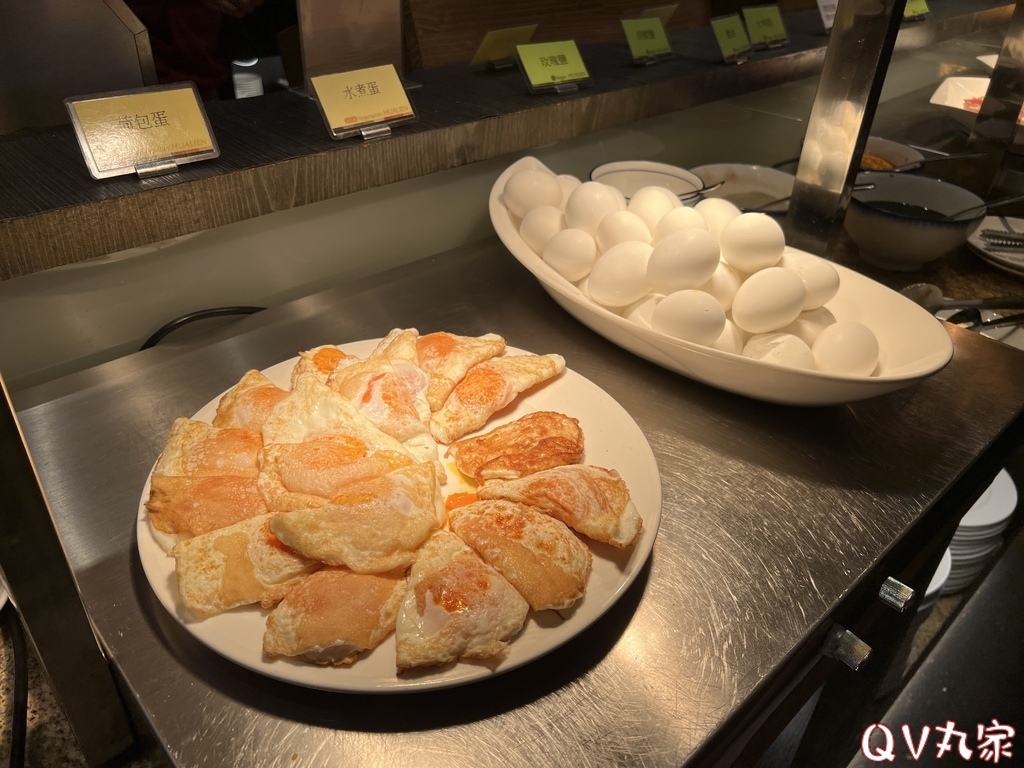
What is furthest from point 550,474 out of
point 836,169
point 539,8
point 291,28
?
point 539,8

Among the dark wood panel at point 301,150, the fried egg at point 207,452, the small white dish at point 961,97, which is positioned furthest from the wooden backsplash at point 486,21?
the fried egg at point 207,452

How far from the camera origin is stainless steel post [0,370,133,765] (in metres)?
0.52

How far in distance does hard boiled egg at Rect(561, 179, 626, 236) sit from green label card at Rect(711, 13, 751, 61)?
65cm

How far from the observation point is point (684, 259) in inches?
39.9

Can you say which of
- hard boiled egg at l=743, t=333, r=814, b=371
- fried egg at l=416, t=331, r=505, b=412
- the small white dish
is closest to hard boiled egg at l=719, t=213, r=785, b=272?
hard boiled egg at l=743, t=333, r=814, b=371

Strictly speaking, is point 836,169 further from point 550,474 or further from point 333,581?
point 333,581

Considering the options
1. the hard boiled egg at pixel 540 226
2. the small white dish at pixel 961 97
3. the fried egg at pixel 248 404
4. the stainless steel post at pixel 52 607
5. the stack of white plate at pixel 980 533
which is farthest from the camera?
the small white dish at pixel 961 97

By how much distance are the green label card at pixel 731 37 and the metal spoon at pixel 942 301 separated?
644 millimetres

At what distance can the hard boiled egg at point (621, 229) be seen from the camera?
3.66ft

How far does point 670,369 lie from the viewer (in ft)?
3.64

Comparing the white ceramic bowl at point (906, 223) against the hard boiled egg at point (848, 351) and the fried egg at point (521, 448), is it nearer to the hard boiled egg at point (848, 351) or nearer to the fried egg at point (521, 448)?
the hard boiled egg at point (848, 351)

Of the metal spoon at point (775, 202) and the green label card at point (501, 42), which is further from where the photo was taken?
the metal spoon at point (775, 202)

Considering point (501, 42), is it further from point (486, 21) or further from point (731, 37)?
point (731, 37)

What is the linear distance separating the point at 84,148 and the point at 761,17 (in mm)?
1518
